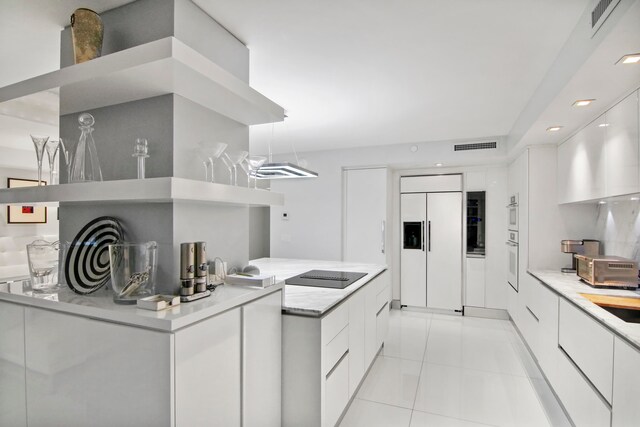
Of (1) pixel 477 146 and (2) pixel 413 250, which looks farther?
(2) pixel 413 250

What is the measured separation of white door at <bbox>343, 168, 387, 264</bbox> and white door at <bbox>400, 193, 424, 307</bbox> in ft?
1.78

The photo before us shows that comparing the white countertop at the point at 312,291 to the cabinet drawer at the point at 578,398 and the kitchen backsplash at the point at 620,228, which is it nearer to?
the cabinet drawer at the point at 578,398

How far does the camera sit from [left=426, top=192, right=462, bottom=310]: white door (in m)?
5.16

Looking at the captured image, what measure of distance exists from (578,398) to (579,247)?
1.65 metres

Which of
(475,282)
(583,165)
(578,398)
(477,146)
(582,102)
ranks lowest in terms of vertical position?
(578,398)

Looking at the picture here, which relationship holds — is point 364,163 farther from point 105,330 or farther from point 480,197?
point 105,330

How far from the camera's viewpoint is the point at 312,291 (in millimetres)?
2426

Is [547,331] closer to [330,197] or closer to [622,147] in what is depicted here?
[622,147]

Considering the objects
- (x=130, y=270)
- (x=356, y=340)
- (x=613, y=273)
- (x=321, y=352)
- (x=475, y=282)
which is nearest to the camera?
(x=130, y=270)

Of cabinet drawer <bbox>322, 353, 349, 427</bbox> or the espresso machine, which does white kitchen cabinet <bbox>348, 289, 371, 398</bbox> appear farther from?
the espresso machine

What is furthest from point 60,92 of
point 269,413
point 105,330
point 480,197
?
point 480,197

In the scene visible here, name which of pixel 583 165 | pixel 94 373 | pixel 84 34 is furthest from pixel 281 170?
pixel 583 165

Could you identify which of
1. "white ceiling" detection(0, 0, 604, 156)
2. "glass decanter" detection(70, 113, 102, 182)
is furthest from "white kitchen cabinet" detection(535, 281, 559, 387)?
"glass decanter" detection(70, 113, 102, 182)

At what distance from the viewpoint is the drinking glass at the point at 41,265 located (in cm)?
158
